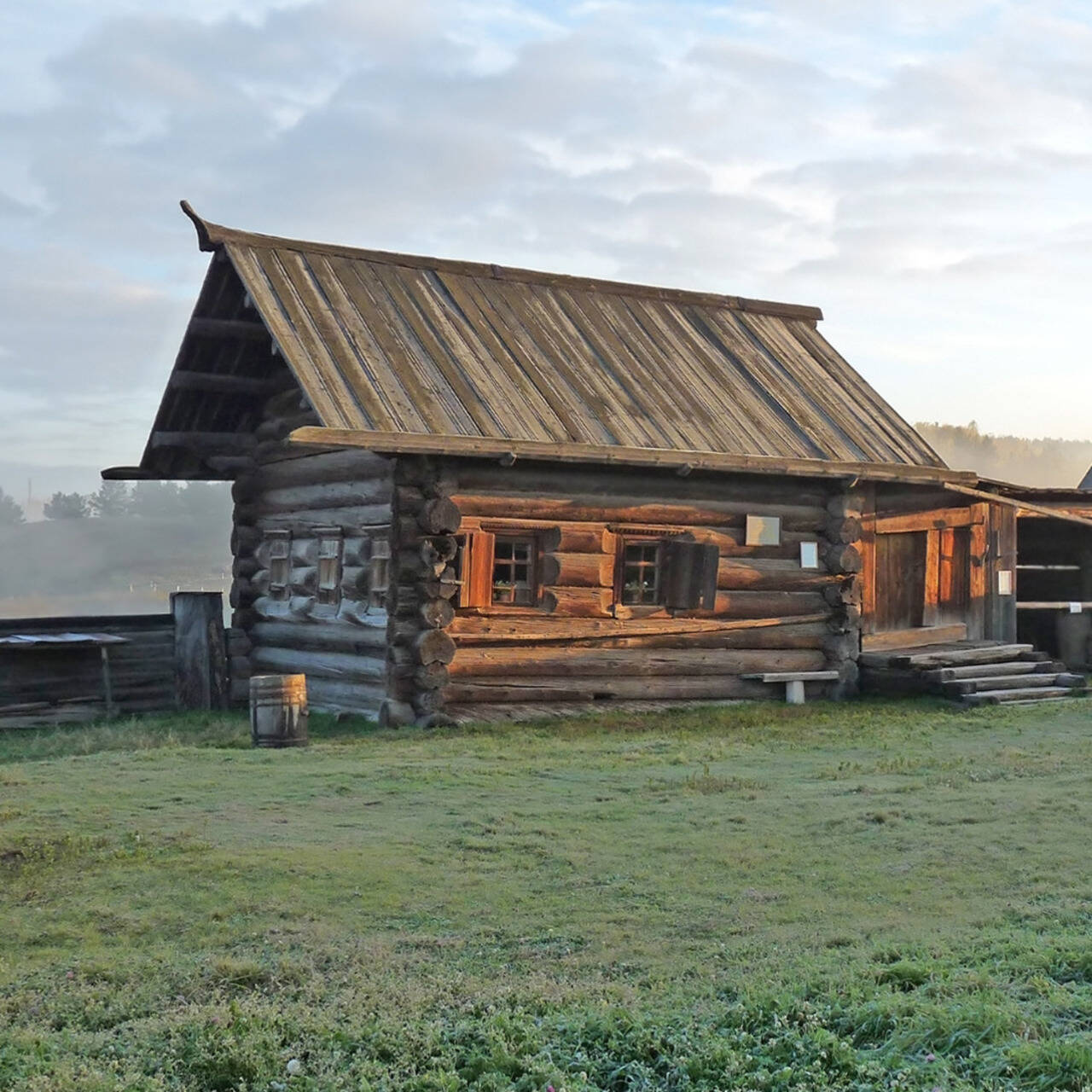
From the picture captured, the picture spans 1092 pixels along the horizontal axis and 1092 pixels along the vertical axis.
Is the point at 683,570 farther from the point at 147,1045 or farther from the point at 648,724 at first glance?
the point at 147,1045

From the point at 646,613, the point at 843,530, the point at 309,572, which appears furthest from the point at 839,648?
the point at 309,572

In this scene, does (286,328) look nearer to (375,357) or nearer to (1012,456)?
(375,357)

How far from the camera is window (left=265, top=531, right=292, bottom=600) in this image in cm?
1933

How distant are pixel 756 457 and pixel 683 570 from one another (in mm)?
1691

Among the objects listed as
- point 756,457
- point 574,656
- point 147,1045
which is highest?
point 756,457

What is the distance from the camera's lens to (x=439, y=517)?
15.9 metres

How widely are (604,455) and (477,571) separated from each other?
202 centimetres

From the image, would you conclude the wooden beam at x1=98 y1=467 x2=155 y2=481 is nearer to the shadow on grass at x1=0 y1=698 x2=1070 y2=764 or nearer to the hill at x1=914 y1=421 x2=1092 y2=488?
the shadow on grass at x1=0 y1=698 x2=1070 y2=764

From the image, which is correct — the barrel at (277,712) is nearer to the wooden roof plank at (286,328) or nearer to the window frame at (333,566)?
the wooden roof plank at (286,328)

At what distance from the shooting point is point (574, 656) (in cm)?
1734

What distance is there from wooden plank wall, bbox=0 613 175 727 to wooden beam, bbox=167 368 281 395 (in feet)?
10.5

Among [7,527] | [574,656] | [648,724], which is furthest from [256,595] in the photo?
[7,527]

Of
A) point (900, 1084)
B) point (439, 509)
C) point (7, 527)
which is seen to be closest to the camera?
point (900, 1084)

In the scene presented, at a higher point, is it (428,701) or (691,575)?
(691,575)
